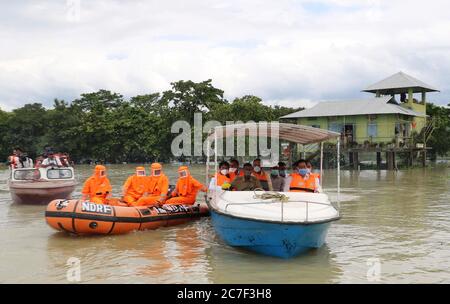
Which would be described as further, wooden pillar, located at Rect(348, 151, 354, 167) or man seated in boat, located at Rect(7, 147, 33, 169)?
wooden pillar, located at Rect(348, 151, 354, 167)

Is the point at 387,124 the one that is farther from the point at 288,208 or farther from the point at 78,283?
the point at 78,283

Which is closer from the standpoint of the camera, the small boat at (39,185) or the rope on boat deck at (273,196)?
the rope on boat deck at (273,196)

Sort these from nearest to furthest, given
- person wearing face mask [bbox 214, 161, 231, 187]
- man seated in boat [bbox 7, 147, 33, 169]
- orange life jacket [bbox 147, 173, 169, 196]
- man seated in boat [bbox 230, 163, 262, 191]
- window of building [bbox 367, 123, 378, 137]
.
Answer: man seated in boat [bbox 230, 163, 262, 191], person wearing face mask [bbox 214, 161, 231, 187], orange life jacket [bbox 147, 173, 169, 196], man seated in boat [bbox 7, 147, 33, 169], window of building [bbox 367, 123, 378, 137]

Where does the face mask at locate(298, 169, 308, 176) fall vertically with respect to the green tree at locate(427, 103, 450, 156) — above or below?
below

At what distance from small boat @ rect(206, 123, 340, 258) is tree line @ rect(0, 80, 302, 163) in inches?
1554

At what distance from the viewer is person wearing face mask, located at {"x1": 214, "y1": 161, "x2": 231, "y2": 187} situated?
12.1 metres

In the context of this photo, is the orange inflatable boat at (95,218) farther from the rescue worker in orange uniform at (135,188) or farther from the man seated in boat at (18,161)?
the man seated in boat at (18,161)

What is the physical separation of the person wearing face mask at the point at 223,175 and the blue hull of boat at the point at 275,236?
2.89 m

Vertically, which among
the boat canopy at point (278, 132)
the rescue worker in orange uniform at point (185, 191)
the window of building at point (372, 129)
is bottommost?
the rescue worker in orange uniform at point (185, 191)

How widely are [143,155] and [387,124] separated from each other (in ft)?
87.3

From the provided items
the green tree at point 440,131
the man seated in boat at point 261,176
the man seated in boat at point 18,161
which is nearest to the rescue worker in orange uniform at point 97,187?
the man seated in boat at point 261,176

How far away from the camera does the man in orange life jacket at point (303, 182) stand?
1069 centimetres

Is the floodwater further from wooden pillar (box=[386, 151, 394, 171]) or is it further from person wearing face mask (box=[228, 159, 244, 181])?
wooden pillar (box=[386, 151, 394, 171])

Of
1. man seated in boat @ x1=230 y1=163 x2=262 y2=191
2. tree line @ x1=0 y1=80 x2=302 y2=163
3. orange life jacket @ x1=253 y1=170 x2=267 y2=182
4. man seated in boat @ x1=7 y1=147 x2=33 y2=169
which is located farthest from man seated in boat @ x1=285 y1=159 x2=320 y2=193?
tree line @ x1=0 y1=80 x2=302 y2=163
